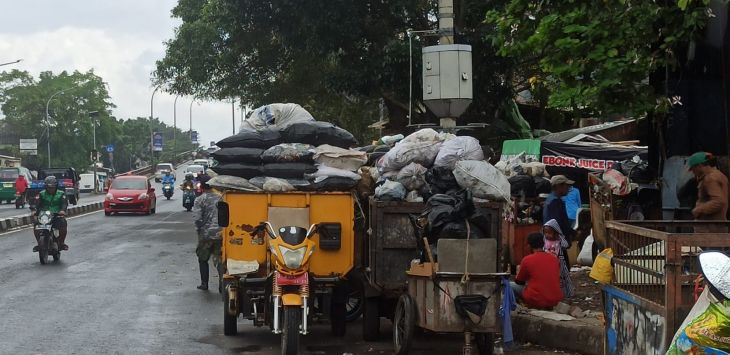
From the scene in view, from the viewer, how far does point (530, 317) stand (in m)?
10.2

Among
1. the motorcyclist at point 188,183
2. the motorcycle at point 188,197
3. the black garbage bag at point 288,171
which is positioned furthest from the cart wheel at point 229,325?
the motorcycle at point 188,197

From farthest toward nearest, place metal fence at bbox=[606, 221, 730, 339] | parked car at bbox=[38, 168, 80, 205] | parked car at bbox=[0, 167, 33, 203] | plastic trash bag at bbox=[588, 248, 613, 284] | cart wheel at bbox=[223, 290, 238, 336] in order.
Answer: parked car at bbox=[0, 167, 33, 203], parked car at bbox=[38, 168, 80, 205], cart wheel at bbox=[223, 290, 238, 336], plastic trash bag at bbox=[588, 248, 613, 284], metal fence at bbox=[606, 221, 730, 339]

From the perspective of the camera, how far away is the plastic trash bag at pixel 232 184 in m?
10.2

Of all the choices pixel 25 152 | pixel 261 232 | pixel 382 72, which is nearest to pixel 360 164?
pixel 261 232

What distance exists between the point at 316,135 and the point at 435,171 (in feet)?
5.71

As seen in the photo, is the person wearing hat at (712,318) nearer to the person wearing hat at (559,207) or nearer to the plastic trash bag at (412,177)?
the plastic trash bag at (412,177)

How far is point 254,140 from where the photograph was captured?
1087cm

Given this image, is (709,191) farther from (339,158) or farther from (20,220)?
(20,220)

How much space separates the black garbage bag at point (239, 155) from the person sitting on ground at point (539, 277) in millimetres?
3228

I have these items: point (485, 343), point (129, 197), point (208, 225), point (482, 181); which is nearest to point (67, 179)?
point (129, 197)

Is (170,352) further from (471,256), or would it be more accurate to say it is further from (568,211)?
Result: (568,211)

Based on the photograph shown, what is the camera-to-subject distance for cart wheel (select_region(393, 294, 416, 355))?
8.52 m

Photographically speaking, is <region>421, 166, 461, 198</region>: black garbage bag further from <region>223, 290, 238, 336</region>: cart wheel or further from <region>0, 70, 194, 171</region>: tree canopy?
<region>0, 70, 194, 171</region>: tree canopy

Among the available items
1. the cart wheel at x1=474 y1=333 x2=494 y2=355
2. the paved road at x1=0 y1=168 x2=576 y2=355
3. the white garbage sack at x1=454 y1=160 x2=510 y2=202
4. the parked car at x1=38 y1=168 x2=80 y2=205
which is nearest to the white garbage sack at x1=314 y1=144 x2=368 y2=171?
the white garbage sack at x1=454 y1=160 x2=510 y2=202
